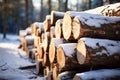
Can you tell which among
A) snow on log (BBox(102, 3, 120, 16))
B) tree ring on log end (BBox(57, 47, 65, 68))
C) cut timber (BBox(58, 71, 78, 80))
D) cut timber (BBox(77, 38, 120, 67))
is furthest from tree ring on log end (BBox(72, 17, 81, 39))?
snow on log (BBox(102, 3, 120, 16))

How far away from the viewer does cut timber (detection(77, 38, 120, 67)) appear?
4.96 meters

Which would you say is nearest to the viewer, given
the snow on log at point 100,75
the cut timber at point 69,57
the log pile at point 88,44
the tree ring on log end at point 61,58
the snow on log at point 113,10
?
the snow on log at point 100,75

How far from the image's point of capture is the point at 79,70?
5727mm

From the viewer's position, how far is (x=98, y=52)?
5004 millimetres

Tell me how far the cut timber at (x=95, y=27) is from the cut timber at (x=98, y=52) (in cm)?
24

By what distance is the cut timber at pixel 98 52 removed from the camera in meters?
4.96

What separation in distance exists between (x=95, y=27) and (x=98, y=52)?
0.67m

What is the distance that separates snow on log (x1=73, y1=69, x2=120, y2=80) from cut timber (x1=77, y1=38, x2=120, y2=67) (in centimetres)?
17

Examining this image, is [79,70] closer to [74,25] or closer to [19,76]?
[74,25]

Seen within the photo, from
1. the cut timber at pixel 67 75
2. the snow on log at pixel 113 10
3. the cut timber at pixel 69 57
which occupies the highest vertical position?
the snow on log at pixel 113 10

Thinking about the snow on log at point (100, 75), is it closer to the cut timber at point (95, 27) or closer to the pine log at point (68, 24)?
the cut timber at point (95, 27)

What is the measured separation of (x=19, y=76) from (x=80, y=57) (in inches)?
144

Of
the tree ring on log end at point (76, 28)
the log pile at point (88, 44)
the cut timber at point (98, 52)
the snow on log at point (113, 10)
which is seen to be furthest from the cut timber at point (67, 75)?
the snow on log at point (113, 10)

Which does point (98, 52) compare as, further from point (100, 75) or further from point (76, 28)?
point (76, 28)
